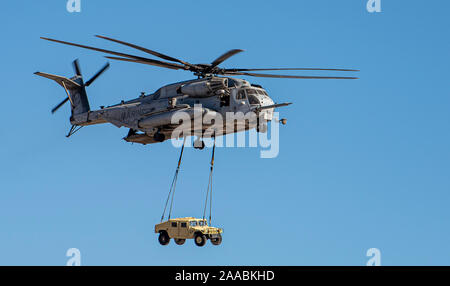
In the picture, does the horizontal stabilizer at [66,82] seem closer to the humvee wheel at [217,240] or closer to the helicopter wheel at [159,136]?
the helicopter wheel at [159,136]

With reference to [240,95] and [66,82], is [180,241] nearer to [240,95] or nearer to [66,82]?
[240,95]

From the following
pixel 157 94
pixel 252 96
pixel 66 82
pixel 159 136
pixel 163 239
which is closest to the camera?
pixel 252 96

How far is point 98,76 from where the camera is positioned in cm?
5341

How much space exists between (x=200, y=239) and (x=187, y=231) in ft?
3.08

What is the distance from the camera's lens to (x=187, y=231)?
150 ft

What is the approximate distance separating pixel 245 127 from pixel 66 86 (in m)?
13.4

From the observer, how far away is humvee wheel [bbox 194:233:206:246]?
148 ft

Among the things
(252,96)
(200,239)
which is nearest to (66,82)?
(252,96)

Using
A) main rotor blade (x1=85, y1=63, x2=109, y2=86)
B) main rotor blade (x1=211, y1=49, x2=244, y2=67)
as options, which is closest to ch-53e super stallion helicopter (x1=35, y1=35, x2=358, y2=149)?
main rotor blade (x1=211, y1=49, x2=244, y2=67)

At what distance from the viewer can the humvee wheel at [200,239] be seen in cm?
4512
